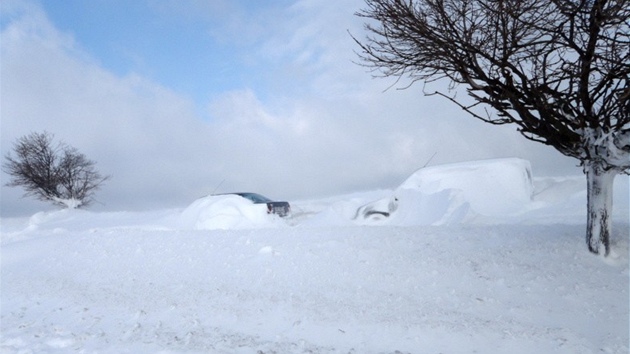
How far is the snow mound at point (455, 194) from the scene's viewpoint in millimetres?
12227

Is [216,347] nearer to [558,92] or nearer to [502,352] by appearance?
[502,352]

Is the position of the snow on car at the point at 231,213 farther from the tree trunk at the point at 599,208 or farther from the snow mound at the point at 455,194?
the tree trunk at the point at 599,208

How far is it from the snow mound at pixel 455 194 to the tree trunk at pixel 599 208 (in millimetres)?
5094

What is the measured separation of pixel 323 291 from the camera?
20.0ft

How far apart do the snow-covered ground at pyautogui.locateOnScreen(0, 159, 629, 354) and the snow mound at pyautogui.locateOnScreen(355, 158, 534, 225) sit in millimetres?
1355

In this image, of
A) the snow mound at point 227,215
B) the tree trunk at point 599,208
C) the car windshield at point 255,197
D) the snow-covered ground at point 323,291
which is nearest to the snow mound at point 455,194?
the snow-covered ground at point 323,291

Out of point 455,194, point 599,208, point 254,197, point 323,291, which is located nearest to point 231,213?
point 254,197

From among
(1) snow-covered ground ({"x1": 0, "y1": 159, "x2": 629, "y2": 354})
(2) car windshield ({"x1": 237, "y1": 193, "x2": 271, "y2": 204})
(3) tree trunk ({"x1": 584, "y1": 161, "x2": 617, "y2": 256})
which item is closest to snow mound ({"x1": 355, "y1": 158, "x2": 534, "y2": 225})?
(1) snow-covered ground ({"x1": 0, "y1": 159, "x2": 629, "y2": 354})

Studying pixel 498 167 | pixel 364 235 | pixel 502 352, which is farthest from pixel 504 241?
pixel 498 167

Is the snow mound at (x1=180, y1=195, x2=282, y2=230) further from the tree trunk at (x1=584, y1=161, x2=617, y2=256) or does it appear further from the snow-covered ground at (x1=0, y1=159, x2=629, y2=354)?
the tree trunk at (x1=584, y1=161, x2=617, y2=256)

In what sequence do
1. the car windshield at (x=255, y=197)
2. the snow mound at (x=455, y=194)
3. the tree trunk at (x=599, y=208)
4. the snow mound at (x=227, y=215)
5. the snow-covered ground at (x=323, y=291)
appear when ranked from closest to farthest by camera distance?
the snow-covered ground at (x=323, y=291) → the tree trunk at (x=599, y=208) → the snow mound at (x=455, y=194) → the snow mound at (x=227, y=215) → the car windshield at (x=255, y=197)

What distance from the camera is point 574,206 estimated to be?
38.7 feet

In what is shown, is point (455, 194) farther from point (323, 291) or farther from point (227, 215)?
point (323, 291)

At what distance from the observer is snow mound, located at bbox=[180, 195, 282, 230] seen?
13.6m
